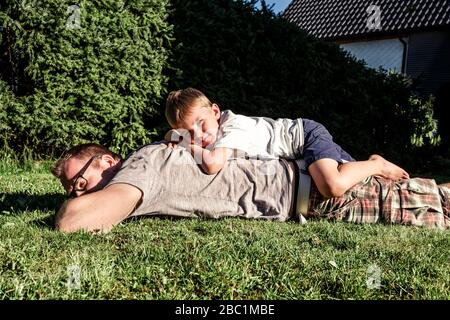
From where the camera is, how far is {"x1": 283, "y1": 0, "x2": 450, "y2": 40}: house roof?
930 inches

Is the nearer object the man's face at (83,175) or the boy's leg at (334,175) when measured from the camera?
the man's face at (83,175)

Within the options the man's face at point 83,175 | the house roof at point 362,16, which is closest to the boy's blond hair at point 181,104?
the man's face at point 83,175

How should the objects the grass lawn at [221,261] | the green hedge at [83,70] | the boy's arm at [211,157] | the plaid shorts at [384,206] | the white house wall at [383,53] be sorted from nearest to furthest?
1. the grass lawn at [221,261]
2. the boy's arm at [211,157]
3. the plaid shorts at [384,206]
4. the green hedge at [83,70]
5. the white house wall at [383,53]

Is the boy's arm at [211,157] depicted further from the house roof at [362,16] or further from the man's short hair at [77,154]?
the house roof at [362,16]

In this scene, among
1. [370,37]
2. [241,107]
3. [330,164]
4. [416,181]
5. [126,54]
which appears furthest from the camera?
[370,37]

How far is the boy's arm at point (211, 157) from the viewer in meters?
3.77

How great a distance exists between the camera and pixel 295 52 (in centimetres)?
851

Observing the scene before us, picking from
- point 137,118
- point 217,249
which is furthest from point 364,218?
point 137,118

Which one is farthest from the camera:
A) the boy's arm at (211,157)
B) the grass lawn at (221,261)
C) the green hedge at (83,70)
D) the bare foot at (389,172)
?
the green hedge at (83,70)

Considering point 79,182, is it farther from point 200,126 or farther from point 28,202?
point 28,202

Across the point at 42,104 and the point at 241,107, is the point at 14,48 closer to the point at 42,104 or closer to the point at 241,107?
the point at 42,104

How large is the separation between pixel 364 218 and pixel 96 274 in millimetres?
2356

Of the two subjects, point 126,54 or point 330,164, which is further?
point 126,54

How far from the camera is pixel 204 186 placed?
3852mm
